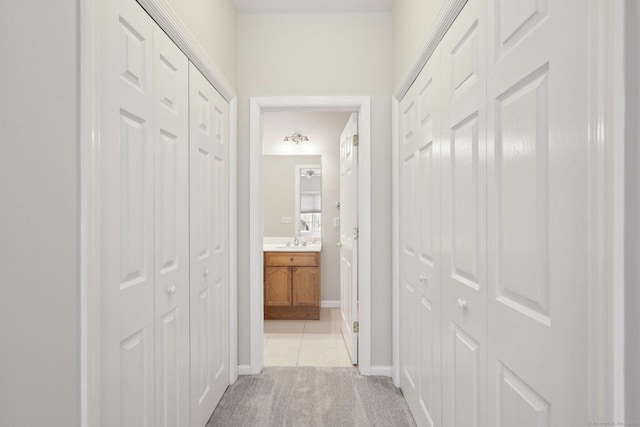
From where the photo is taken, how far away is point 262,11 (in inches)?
107

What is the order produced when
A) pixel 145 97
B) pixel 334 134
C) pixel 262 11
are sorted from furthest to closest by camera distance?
pixel 334 134 < pixel 262 11 < pixel 145 97

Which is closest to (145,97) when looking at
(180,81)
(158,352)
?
(180,81)

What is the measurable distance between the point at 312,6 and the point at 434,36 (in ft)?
4.32

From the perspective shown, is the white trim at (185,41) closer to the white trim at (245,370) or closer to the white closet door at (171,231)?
the white closet door at (171,231)

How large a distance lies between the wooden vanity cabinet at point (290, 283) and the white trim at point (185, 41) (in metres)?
2.18

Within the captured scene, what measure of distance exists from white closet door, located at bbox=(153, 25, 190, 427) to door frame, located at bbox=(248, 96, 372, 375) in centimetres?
93

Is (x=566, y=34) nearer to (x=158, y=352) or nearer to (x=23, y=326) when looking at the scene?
(x=23, y=326)

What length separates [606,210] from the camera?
2.15ft

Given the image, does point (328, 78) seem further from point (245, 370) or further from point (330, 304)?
point (330, 304)

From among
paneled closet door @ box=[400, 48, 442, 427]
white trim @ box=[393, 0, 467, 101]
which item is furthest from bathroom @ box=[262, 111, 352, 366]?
white trim @ box=[393, 0, 467, 101]

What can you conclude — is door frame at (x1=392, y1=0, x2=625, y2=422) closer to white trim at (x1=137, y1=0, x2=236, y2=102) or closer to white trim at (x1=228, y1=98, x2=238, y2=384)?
white trim at (x1=137, y1=0, x2=236, y2=102)

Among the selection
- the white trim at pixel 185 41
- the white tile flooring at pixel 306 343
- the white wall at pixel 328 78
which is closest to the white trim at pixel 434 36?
the white wall at pixel 328 78

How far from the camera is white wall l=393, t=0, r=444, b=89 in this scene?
1800 millimetres
